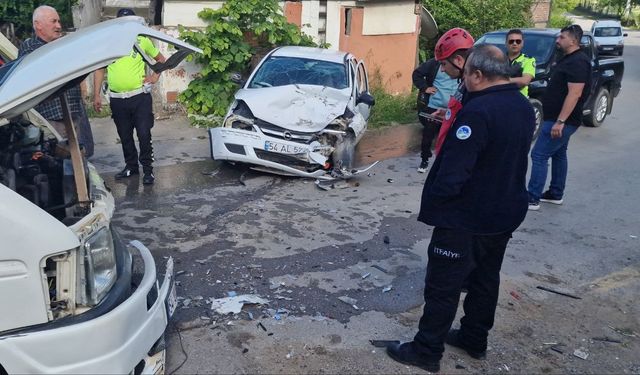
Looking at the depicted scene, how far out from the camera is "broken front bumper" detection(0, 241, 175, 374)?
2.44 meters

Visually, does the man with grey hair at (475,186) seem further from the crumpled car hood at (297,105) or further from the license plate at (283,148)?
the crumpled car hood at (297,105)

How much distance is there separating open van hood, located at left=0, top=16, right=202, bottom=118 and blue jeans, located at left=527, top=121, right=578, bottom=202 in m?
4.94

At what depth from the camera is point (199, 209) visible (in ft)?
20.4

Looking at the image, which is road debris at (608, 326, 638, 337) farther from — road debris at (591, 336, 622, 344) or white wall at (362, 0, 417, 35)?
white wall at (362, 0, 417, 35)

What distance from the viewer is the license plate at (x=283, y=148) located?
22.9 feet

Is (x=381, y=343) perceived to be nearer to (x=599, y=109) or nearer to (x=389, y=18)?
(x=599, y=109)

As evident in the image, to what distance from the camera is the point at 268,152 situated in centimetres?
707

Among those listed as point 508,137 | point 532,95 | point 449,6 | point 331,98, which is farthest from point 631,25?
point 508,137

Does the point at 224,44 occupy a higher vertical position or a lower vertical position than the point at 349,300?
higher

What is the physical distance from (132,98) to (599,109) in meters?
9.23

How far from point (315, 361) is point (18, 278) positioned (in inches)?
72.7

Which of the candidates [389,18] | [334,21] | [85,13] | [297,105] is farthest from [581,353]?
[85,13]

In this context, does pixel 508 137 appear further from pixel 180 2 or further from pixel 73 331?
pixel 180 2

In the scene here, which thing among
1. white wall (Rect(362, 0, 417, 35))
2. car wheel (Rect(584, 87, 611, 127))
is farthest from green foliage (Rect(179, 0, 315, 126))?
car wheel (Rect(584, 87, 611, 127))
